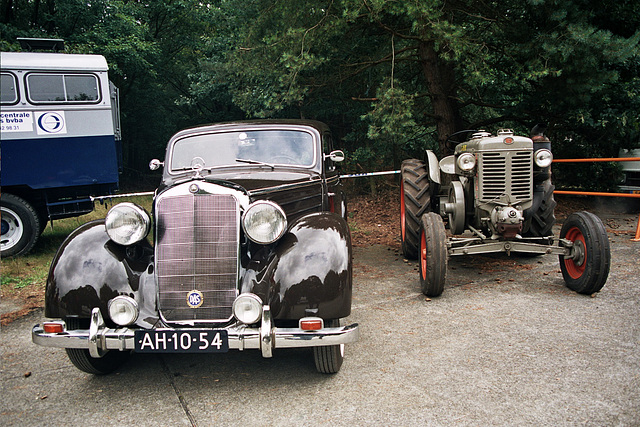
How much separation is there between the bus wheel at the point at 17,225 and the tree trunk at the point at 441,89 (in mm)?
7716

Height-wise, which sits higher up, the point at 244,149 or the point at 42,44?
the point at 42,44

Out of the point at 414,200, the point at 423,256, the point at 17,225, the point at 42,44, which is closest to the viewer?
the point at 423,256

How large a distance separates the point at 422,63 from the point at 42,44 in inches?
295

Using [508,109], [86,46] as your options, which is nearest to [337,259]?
[508,109]

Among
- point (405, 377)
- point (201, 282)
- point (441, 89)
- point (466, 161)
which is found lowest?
point (405, 377)

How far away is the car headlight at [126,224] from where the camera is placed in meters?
3.50

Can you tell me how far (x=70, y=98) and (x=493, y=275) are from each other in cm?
758

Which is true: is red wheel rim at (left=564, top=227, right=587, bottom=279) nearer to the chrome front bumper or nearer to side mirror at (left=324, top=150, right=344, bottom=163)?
side mirror at (left=324, top=150, right=344, bottom=163)

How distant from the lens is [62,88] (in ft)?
28.5

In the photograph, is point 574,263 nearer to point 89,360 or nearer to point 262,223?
point 262,223

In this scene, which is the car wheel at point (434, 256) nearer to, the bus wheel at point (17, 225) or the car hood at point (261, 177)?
the car hood at point (261, 177)

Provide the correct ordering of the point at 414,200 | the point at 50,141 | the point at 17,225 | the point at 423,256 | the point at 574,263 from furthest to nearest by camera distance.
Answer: the point at 50,141
the point at 17,225
the point at 414,200
the point at 423,256
the point at 574,263

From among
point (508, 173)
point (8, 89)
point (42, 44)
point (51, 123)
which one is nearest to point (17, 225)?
point (51, 123)

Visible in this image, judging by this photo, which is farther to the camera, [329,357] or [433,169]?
[433,169]
